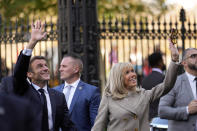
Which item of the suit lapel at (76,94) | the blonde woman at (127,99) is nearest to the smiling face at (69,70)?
the suit lapel at (76,94)

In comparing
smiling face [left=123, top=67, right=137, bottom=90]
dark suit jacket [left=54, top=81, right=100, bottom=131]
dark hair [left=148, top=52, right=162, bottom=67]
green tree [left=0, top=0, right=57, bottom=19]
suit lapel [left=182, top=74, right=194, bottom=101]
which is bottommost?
dark suit jacket [left=54, top=81, right=100, bottom=131]

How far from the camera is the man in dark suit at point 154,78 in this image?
8.12 m

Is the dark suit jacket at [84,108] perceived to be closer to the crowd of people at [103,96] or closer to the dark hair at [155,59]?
the crowd of people at [103,96]

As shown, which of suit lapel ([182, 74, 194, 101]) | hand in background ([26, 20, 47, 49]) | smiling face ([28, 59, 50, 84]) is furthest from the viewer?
suit lapel ([182, 74, 194, 101])

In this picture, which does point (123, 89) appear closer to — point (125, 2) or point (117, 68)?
point (117, 68)

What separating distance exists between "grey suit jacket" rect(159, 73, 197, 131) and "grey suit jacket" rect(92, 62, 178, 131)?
0.87 m

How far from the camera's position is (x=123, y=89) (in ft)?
17.6

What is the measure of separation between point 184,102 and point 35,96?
2.04 meters

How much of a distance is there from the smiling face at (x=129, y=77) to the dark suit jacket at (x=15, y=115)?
3262mm

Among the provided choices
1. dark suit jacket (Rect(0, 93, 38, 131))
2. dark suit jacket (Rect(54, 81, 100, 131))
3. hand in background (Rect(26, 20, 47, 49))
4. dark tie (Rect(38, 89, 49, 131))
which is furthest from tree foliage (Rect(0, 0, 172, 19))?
dark suit jacket (Rect(0, 93, 38, 131))

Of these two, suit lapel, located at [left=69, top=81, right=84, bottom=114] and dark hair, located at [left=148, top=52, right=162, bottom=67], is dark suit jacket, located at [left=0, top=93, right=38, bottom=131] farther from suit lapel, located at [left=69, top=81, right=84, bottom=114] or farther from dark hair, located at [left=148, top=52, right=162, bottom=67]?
dark hair, located at [left=148, top=52, right=162, bottom=67]

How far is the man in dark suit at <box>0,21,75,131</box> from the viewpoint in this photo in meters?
4.71

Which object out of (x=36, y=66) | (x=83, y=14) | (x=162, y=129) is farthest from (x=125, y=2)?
(x=36, y=66)

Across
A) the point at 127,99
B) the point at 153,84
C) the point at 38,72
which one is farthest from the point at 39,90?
the point at 153,84
